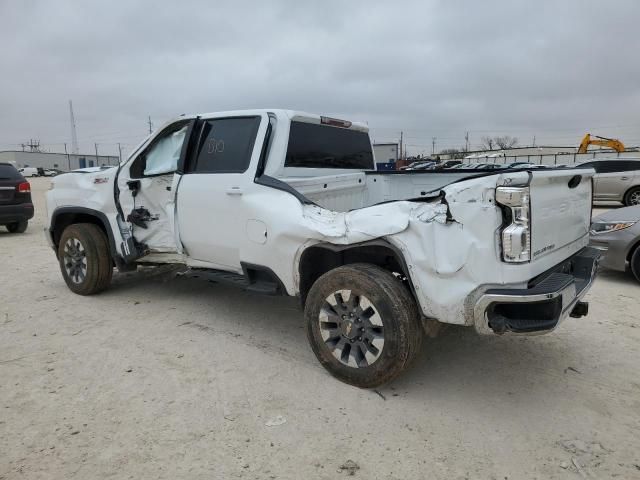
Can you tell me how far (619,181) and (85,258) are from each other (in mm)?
14588

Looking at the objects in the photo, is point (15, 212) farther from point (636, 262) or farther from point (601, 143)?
point (601, 143)

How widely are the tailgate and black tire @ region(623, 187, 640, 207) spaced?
40.7ft

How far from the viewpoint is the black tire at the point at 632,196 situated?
13.8 metres

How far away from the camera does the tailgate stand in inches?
108

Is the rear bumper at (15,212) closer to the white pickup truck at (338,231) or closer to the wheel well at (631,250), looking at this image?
the white pickup truck at (338,231)

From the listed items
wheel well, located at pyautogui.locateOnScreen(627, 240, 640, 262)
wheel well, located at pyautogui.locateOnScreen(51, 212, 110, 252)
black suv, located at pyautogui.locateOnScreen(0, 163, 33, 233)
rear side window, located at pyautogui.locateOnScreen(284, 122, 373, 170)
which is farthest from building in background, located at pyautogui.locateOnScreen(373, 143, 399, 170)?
wheel well, located at pyautogui.locateOnScreen(51, 212, 110, 252)

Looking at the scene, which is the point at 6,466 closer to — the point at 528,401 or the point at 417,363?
the point at 417,363

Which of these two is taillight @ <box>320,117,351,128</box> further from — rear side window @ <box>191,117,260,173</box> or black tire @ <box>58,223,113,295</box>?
black tire @ <box>58,223,113,295</box>

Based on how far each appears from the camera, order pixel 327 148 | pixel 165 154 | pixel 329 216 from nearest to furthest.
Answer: pixel 329 216 → pixel 327 148 → pixel 165 154

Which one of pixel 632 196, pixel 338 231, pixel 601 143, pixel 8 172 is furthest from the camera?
pixel 601 143

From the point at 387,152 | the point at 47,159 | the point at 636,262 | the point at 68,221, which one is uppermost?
the point at 47,159

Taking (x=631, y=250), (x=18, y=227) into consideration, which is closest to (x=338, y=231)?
(x=631, y=250)

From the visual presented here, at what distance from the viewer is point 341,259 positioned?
3.55m

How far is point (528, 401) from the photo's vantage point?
10.2 ft
